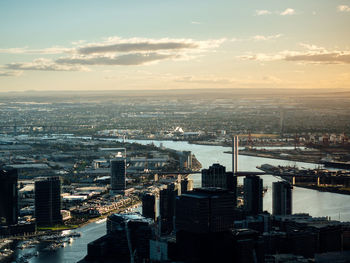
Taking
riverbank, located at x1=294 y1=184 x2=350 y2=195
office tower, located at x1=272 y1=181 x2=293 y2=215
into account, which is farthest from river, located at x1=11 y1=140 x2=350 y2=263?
office tower, located at x1=272 y1=181 x2=293 y2=215

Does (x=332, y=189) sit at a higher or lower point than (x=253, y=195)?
lower

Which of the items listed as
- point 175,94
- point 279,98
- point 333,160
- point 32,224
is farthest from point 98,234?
point 175,94

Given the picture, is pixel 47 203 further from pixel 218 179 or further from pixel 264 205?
pixel 264 205

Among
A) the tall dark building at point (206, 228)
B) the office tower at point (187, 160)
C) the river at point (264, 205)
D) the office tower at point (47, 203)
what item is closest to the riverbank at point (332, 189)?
the river at point (264, 205)

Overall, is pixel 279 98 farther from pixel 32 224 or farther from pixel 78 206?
pixel 32 224

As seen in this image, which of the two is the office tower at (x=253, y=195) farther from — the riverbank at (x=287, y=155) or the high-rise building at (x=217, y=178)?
the riverbank at (x=287, y=155)

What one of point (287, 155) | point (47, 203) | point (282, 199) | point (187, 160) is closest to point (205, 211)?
point (282, 199)
